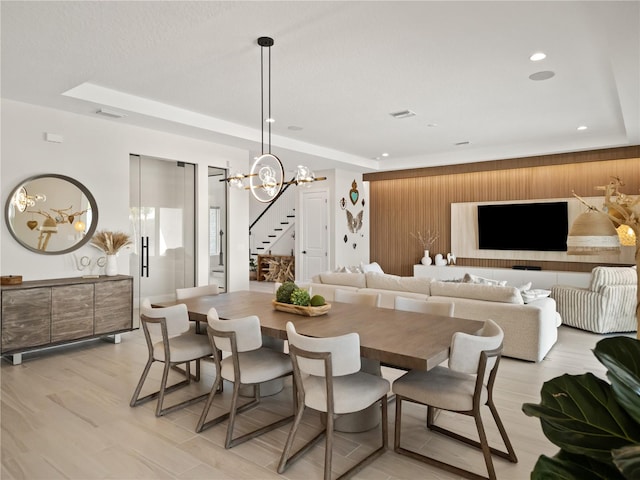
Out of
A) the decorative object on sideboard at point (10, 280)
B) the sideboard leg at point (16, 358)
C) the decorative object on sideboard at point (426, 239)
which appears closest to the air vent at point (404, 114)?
the decorative object on sideboard at point (426, 239)

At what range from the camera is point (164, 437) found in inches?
108

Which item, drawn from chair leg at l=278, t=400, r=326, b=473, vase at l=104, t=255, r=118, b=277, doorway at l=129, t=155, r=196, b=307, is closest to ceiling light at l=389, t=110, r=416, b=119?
doorway at l=129, t=155, r=196, b=307

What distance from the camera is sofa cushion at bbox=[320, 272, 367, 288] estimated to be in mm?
5285

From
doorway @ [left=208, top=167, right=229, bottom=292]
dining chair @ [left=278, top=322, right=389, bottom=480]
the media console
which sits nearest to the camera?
dining chair @ [left=278, top=322, right=389, bottom=480]

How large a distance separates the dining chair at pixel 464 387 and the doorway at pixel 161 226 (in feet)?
15.1

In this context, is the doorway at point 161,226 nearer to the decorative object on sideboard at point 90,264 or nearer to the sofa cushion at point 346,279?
the decorative object on sideboard at point 90,264

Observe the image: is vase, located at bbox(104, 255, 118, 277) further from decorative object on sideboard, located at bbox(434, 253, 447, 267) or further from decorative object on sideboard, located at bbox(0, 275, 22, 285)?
decorative object on sideboard, located at bbox(434, 253, 447, 267)

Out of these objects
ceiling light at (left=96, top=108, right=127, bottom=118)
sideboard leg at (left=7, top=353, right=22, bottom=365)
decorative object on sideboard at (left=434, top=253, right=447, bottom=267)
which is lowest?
sideboard leg at (left=7, top=353, right=22, bottom=365)

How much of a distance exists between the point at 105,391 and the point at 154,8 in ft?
10.1

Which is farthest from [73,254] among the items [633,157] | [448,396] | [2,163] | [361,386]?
[633,157]

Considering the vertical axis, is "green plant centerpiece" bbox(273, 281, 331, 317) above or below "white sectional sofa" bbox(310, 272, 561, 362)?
above

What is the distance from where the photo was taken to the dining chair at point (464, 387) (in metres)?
2.22

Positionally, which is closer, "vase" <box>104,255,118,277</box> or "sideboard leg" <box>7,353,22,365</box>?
"sideboard leg" <box>7,353,22,365</box>

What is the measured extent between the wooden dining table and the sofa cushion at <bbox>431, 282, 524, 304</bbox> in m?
1.54
